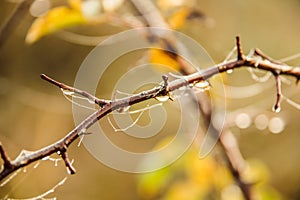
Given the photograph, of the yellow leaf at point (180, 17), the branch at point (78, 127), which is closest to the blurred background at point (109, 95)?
the yellow leaf at point (180, 17)

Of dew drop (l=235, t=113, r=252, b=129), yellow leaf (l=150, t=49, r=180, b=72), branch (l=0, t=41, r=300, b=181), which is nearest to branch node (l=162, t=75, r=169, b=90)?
branch (l=0, t=41, r=300, b=181)

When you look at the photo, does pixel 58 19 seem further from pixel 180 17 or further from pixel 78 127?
pixel 78 127

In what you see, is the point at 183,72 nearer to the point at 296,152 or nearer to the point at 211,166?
the point at 211,166

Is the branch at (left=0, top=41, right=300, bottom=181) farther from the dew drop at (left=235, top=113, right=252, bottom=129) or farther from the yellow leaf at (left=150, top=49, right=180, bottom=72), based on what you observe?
the dew drop at (left=235, top=113, right=252, bottom=129)

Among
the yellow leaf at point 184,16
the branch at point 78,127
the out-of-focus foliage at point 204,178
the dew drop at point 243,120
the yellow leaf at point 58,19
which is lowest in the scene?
the branch at point 78,127

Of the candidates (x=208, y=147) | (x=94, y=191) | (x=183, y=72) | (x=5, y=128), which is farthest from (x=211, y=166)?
(x=5, y=128)

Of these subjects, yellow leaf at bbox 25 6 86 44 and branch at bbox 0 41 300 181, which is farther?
yellow leaf at bbox 25 6 86 44

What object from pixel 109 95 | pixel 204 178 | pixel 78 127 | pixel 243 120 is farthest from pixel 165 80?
pixel 109 95

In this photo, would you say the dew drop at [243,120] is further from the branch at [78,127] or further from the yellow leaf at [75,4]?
the branch at [78,127]
